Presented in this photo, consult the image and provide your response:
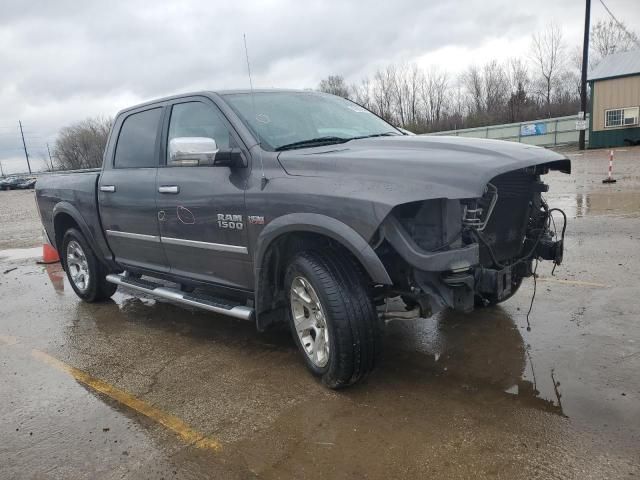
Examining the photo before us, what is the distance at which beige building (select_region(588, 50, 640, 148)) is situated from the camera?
2866 cm

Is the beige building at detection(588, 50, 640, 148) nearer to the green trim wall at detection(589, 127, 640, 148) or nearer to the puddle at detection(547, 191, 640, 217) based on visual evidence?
the green trim wall at detection(589, 127, 640, 148)

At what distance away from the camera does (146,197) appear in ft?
15.3

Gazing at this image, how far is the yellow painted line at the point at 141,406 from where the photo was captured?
306 centimetres

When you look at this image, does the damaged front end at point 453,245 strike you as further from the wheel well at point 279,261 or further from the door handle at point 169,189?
the door handle at point 169,189

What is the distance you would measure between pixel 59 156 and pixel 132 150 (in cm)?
8620

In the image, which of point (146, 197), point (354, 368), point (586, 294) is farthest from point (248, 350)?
point (586, 294)

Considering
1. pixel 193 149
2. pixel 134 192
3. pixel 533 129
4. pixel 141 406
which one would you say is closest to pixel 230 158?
pixel 193 149

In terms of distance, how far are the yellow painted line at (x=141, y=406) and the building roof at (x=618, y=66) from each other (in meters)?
32.0

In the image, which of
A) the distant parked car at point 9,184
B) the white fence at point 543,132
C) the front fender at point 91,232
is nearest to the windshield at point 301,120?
the front fender at point 91,232

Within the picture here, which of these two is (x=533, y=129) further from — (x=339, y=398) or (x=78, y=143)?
(x=78, y=143)

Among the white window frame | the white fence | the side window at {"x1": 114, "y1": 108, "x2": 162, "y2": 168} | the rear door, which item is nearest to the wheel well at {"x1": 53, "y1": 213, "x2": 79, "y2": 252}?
the rear door

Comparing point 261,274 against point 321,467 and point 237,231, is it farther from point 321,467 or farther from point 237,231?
point 321,467

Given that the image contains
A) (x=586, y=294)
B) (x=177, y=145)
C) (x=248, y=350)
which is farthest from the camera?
(x=586, y=294)

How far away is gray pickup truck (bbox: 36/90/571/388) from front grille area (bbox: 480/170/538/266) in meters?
0.01
